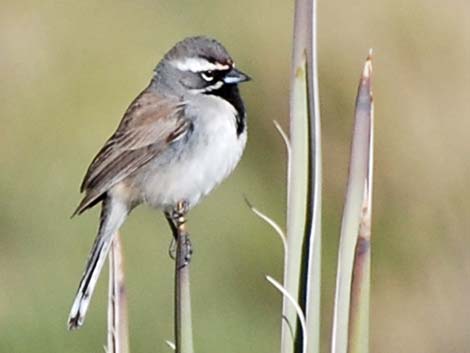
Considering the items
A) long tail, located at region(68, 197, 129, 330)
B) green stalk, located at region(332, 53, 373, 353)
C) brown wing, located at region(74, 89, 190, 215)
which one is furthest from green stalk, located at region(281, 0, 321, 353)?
brown wing, located at region(74, 89, 190, 215)

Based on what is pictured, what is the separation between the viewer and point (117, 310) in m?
3.80

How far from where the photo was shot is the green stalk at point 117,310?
12.3ft

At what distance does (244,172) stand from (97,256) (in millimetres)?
2907

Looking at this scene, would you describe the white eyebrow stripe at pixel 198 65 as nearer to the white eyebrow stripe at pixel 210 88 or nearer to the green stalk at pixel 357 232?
the white eyebrow stripe at pixel 210 88

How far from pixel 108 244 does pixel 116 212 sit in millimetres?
142

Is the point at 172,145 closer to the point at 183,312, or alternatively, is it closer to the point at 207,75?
the point at 207,75

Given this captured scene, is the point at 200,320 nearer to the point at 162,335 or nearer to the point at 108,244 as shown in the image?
the point at 162,335

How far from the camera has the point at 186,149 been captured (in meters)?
5.16

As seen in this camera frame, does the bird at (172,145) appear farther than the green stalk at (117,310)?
Yes

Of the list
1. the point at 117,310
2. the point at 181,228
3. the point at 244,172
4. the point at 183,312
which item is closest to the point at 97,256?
the point at 181,228

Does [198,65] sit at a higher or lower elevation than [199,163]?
higher

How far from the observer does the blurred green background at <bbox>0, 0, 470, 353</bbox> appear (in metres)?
7.21

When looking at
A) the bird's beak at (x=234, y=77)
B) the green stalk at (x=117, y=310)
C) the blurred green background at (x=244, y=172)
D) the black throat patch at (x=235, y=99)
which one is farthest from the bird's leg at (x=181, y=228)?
the blurred green background at (x=244, y=172)

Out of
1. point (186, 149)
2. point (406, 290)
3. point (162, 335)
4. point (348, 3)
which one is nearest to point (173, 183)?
point (186, 149)
